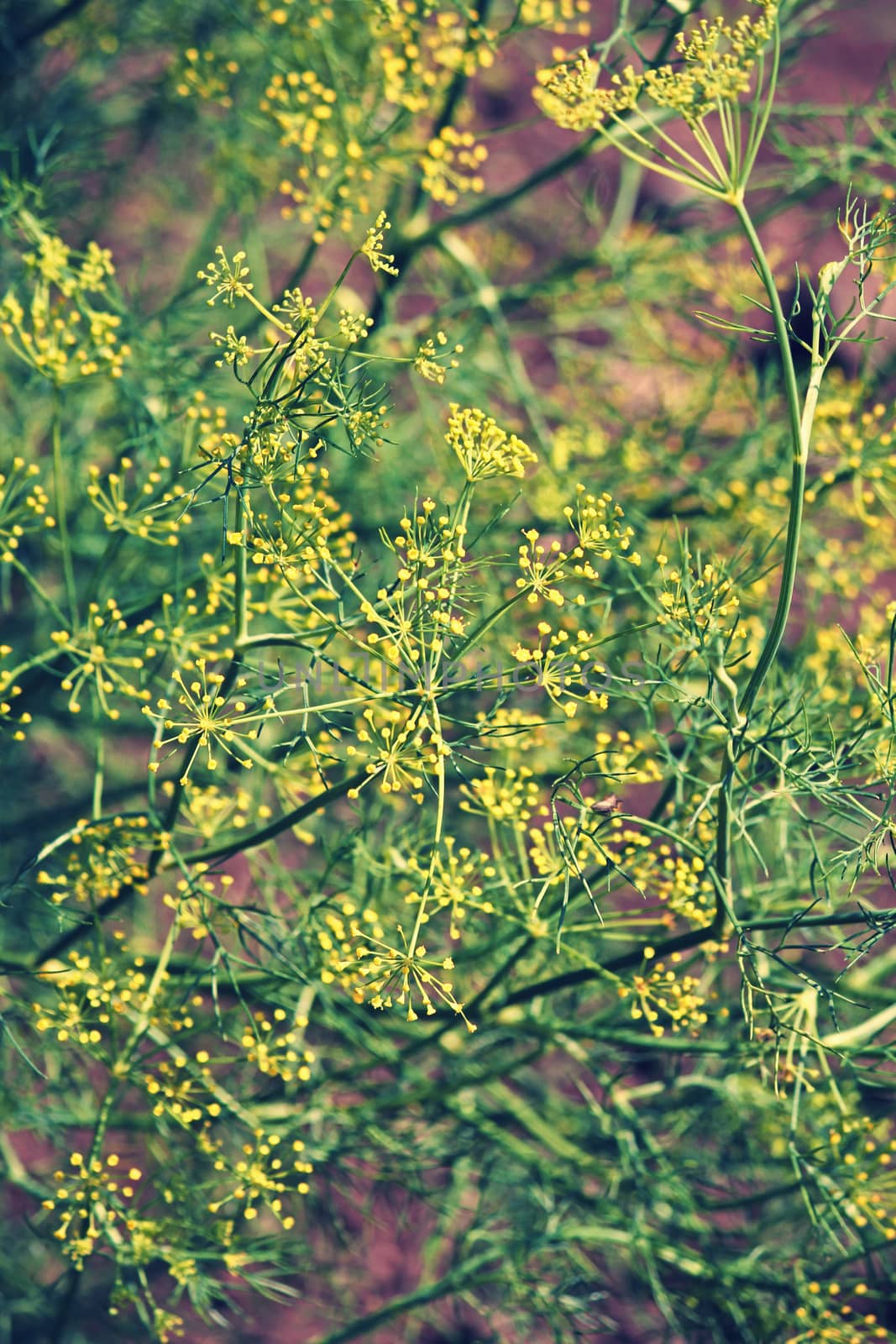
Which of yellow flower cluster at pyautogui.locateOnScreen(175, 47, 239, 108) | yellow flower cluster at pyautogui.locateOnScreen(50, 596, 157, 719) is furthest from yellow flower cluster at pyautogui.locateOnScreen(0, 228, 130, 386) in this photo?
yellow flower cluster at pyautogui.locateOnScreen(175, 47, 239, 108)

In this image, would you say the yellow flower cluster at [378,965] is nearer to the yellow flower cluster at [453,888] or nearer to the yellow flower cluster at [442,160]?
the yellow flower cluster at [453,888]

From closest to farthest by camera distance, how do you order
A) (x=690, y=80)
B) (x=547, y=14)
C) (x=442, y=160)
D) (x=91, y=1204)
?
(x=690, y=80)
(x=91, y=1204)
(x=547, y=14)
(x=442, y=160)

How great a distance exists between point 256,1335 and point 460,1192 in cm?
112

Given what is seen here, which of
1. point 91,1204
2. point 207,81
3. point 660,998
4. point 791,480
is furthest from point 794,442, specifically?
point 207,81

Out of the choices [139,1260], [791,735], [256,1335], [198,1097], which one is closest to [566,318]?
[791,735]

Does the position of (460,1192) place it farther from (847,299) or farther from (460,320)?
(847,299)

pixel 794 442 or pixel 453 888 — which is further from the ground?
pixel 794 442

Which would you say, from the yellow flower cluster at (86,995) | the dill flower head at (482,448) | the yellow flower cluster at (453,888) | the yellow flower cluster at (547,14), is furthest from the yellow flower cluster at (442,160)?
the yellow flower cluster at (86,995)

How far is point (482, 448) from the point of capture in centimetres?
140

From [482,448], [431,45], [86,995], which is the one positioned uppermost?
[431,45]

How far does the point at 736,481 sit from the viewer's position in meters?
2.53

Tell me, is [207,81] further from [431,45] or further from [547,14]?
[547,14]

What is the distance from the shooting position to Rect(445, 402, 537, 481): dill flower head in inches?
54.9

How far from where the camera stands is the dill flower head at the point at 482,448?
1.39 meters
